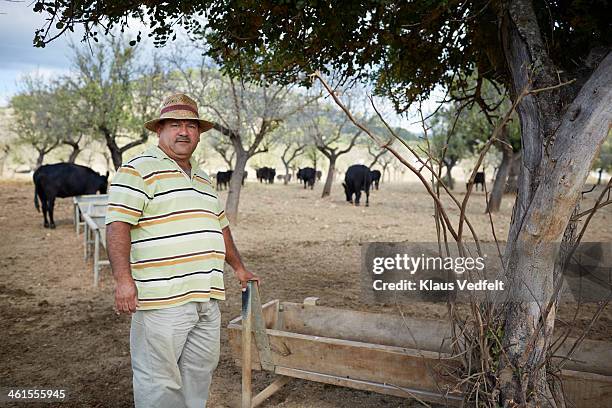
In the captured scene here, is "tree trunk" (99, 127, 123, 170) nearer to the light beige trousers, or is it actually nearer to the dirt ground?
the dirt ground

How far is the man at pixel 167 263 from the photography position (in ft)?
8.52

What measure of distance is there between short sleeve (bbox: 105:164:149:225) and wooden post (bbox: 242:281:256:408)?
940 millimetres

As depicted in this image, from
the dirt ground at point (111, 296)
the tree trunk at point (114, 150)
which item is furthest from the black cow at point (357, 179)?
the tree trunk at point (114, 150)

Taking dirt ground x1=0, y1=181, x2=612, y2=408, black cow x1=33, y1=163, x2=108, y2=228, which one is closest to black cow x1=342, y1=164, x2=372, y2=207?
dirt ground x1=0, y1=181, x2=612, y2=408

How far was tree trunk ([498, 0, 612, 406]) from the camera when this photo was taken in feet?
8.47

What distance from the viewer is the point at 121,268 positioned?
2568 millimetres

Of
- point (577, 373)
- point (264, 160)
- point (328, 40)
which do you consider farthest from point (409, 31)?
point (264, 160)

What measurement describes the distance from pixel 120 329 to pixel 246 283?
2.71 m

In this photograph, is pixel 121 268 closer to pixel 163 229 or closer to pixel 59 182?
pixel 163 229

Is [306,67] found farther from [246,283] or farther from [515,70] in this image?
[246,283]

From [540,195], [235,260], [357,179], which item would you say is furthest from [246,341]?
[357,179]

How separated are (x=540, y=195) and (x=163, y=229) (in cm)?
209

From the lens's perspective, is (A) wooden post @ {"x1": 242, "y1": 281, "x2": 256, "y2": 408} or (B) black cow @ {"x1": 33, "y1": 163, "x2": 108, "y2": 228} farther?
(B) black cow @ {"x1": 33, "y1": 163, "x2": 108, "y2": 228}

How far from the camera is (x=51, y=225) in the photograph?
1202 cm
